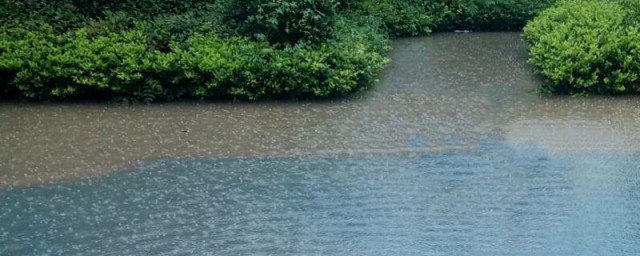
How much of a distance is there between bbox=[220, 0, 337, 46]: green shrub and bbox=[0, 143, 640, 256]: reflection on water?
2.76 metres

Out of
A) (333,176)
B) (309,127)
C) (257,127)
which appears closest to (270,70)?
(257,127)

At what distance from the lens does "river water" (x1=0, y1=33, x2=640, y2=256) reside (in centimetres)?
575

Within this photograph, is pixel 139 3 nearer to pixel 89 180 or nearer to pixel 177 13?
pixel 177 13

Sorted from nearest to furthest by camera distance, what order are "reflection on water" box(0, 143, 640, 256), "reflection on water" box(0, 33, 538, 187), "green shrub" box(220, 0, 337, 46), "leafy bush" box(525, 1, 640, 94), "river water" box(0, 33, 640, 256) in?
"reflection on water" box(0, 143, 640, 256) → "river water" box(0, 33, 640, 256) → "reflection on water" box(0, 33, 538, 187) → "leafy bush" box(525, 1, 640, 94) → "green shrub" box(220, 0, 337, 46)

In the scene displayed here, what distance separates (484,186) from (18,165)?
4.04m

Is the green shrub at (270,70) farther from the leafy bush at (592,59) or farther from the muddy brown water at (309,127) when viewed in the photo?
the leafy bush at (592,59)

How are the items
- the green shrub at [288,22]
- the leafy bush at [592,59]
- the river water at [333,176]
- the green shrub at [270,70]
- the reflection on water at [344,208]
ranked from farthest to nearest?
the green shrub at [288,22], the leafy bush at [592,59], the green shrub at [270,70], the river water at [333,176], the reflection on water at [344,208]

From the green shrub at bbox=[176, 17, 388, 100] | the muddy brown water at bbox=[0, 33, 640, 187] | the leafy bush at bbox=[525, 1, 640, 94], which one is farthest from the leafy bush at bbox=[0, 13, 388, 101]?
the leafy bush at bbox=[525, 1, 640, 94]

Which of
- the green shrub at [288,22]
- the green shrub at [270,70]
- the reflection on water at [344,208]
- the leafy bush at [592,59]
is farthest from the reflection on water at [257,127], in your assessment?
the green shrub at [288,22]

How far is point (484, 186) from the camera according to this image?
6.68 metres

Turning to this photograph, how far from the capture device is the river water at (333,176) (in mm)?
5746

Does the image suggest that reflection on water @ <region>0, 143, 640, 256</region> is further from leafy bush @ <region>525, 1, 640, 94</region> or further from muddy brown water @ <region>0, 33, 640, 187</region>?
leafy bush @ <region>525, 1, 640, 94</region>

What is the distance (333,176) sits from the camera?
6918 millimetres

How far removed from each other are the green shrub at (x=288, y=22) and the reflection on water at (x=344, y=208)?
276 centimetres
